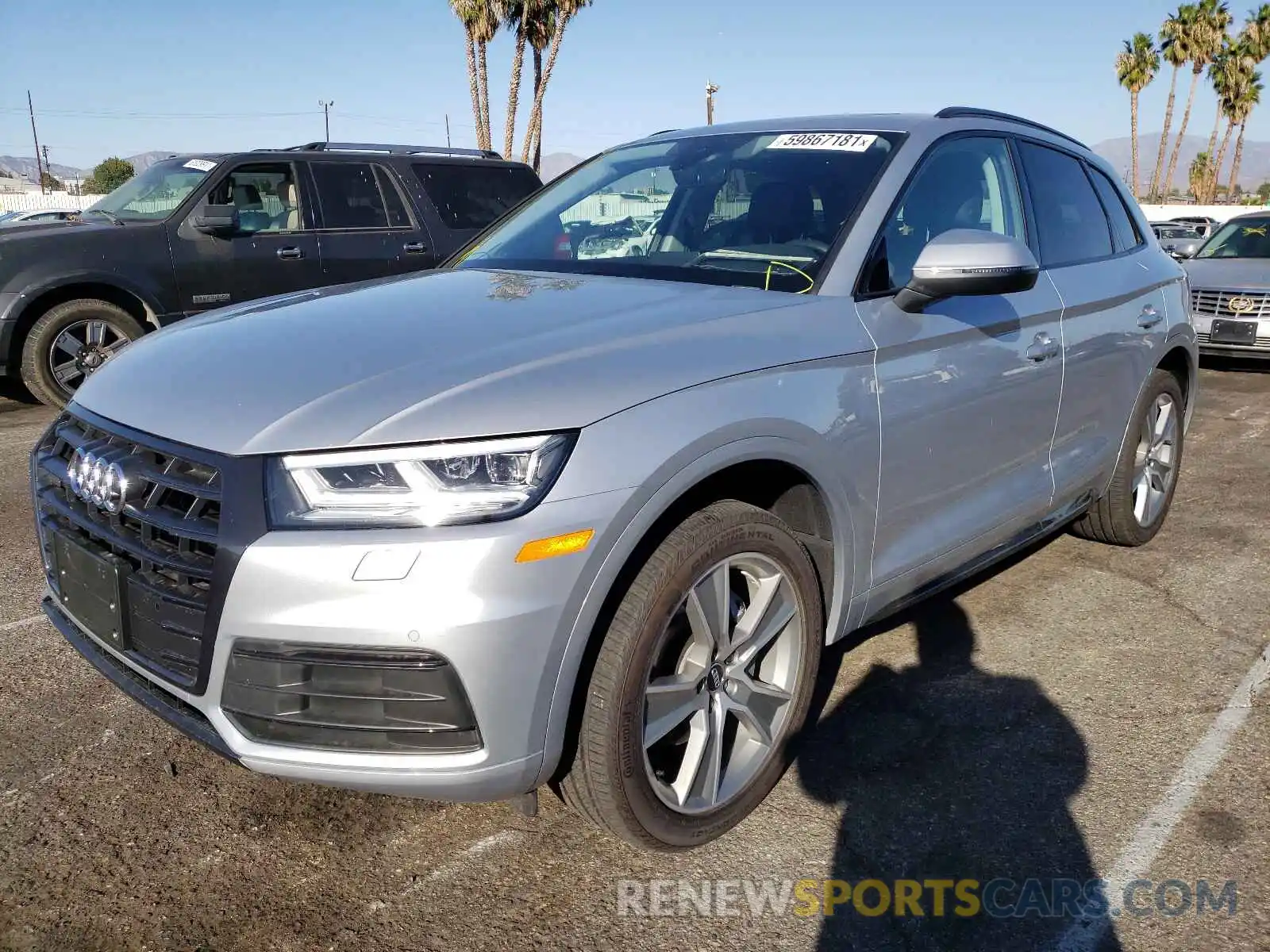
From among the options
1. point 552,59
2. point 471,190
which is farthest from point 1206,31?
point 471,190

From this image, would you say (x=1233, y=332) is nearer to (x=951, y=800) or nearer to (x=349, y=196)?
(x=349, y=196)

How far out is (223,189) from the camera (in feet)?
25.5

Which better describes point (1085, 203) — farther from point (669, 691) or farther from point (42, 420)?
point (42, 420)

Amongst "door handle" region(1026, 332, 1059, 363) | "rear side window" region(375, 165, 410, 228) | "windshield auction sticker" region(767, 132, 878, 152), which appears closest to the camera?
"windshield auction sticker" region(767, 132, 878, 152)

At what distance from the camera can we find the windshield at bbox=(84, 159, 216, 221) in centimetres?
770

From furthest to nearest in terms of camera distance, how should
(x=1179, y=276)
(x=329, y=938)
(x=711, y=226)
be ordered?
(x=1179, y=276) < (x=711, y=226) < (x=329, y=938)

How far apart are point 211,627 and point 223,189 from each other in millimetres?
6712

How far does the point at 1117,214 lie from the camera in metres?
4.33

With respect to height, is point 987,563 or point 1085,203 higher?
point 1085,203

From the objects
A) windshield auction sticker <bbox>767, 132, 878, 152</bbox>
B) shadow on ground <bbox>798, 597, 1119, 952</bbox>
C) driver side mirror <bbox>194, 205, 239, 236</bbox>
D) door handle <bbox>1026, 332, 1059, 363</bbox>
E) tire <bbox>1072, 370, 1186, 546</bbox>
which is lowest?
shadow on ground <bbox>798, 597, 1119, 952</bbox>

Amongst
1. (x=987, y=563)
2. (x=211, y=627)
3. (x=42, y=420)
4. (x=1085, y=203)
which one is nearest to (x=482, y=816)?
(x=211, y=627)

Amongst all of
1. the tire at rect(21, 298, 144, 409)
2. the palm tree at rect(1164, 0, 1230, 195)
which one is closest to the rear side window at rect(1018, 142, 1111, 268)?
the tire at rect(21, 298, 144, 409)

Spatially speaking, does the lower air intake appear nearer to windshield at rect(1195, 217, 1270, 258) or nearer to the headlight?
the headlight

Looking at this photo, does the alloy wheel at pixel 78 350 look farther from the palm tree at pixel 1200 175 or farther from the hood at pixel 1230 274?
the palm tree at pixel 1200 175
